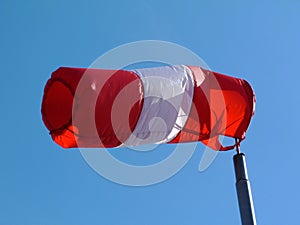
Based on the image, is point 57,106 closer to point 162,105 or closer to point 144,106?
point 144,106

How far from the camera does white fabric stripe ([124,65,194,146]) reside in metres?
7.89

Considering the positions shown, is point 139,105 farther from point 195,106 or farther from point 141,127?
point 195,106

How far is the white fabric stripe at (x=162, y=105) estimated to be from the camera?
789cm

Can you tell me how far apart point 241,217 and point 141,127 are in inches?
71.6

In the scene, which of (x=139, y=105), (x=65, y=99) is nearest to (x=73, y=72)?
(x=65, y=99)

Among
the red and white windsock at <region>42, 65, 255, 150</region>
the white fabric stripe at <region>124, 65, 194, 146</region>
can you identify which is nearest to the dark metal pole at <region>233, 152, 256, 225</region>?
the red and white windsock at <region>42, 65, 255, 150</region>

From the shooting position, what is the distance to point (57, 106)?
770cm

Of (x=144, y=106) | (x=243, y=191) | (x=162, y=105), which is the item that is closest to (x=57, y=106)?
(x=144, y=106)

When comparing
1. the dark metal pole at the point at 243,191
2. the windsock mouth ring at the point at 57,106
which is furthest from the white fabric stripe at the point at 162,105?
the dark metal pole at the point at 243,191

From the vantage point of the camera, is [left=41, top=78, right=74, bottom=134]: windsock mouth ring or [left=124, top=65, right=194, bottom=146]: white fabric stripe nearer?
[left=41, top=78, right=74, bottom=134]: windsock mouth ring

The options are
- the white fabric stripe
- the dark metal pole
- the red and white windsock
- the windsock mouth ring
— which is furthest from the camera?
the white fabric stripe

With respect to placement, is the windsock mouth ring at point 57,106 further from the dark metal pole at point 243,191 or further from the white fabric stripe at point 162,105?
the dark metal pole at point 243,191

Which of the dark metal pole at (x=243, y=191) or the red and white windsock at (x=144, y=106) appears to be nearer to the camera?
the dark metal pole at (x=243, y=191)

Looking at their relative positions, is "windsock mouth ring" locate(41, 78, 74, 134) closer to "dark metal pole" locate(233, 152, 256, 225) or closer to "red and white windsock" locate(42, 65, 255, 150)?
"red and white windsock" locate(42, 65, 255, 150)
